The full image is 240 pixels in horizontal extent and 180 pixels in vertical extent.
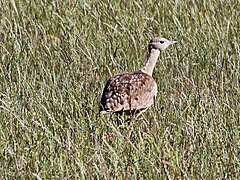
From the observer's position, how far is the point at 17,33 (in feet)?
25.7

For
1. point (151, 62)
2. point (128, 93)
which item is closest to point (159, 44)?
point (151, 62)

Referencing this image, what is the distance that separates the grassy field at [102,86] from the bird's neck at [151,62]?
6.4 inches

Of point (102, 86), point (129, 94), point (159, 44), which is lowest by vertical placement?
point (102, 86)

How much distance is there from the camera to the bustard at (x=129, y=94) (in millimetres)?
6047

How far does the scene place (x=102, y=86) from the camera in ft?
22.5

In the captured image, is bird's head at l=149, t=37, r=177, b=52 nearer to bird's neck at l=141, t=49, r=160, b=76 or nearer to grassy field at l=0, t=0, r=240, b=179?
bird's neck at l=141, t=49, r=160, b=76

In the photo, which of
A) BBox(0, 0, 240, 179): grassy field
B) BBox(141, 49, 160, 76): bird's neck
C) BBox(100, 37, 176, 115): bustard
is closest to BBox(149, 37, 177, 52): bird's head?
BBox(141, 49, 160, 76): bird's neck

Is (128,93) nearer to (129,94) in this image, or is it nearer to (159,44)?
(129,94)

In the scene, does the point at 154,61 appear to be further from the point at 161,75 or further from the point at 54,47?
the point at 54,47

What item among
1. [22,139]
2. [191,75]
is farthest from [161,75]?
[22,139]

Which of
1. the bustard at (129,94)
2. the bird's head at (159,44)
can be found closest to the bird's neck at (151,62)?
the bird's head at (159,44)

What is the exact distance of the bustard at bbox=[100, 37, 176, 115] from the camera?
605 cm

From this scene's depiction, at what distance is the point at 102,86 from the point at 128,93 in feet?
2.25

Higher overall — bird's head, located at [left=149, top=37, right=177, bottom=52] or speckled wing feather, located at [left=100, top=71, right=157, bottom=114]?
bird's head, located at [left=149, top=37, right=177, bottom=52]
